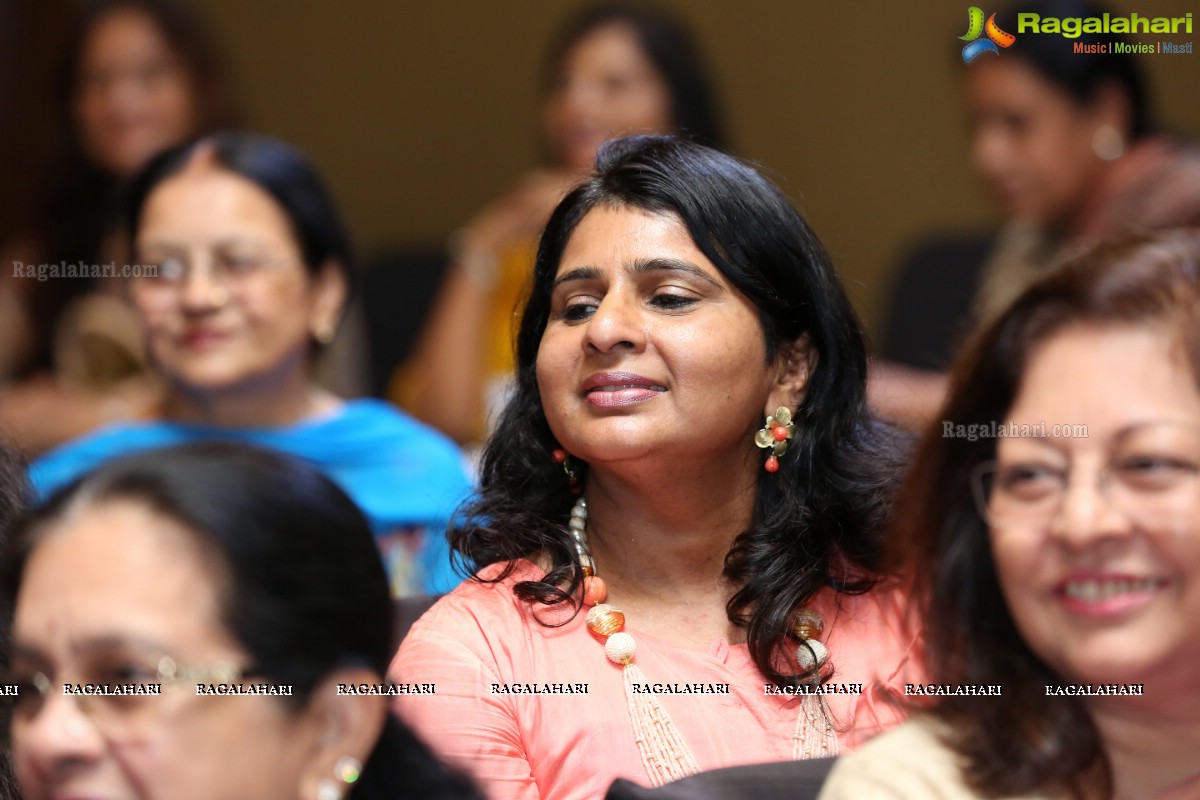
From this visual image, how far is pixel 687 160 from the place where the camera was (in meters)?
1.90

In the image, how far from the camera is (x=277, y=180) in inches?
→ 119

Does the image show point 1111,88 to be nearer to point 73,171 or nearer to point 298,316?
point 298,316

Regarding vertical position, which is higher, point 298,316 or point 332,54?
point 332,54

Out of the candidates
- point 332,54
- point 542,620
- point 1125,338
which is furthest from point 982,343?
point 332,54

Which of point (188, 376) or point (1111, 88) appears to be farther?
point (1111, 88)

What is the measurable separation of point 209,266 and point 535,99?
7.12 ft

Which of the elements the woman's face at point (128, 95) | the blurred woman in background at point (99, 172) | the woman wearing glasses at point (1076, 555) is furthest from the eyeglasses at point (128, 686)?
the woman's face at point (128, 95)

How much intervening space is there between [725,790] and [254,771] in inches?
17.7

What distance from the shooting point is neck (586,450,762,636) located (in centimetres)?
190

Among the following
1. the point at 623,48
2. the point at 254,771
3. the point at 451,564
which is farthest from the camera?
the point at 623,48

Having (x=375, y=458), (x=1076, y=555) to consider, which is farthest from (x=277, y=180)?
(x=1076, y=555)

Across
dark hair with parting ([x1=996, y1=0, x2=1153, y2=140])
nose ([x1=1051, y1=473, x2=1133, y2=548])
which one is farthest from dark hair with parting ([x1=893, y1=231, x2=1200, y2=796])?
dark hair with parting ([x1=996, y1=0, x2=1153, y2=140])

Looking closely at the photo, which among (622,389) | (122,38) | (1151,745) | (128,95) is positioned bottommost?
(1151,745)

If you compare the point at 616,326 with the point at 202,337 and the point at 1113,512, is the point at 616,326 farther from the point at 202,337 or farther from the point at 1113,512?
the point at 202,337
